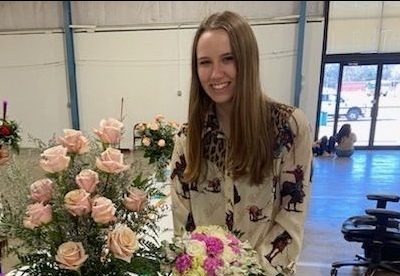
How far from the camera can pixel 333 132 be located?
507 centimetres

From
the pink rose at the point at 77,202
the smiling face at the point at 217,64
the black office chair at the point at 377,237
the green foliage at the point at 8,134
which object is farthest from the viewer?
the black office chair at the point at 377,237

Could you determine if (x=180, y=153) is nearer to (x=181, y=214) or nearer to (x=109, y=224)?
(x=181, y=214)

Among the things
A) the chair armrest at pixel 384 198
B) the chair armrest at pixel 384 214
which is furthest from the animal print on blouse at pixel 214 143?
the chair armrest at pixel 384 198

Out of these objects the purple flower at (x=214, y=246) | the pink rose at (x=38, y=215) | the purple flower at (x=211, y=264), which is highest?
the pink rose at (x=38, y=215)

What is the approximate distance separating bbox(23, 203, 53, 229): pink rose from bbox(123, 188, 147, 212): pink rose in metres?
0.15

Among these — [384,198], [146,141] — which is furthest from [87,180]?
[384,198]

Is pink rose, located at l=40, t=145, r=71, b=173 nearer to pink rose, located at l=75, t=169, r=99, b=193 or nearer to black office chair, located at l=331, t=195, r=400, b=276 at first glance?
pink rose, located at l=75, t=169, r=99, b=193

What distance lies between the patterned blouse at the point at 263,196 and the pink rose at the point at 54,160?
1.40 ft

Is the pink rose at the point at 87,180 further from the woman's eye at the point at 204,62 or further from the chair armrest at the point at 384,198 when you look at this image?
the chair armrest at the point at 384,198

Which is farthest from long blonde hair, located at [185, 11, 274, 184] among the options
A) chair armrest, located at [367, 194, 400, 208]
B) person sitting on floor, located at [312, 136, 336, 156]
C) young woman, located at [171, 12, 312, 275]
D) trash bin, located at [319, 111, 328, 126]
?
trash bin, located at [319, 111, 328, 126]

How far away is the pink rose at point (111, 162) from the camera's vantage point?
77 centimetres

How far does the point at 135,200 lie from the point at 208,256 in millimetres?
183

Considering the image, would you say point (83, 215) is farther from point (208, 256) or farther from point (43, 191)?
point (208, 256)

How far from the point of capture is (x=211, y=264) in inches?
30.4
